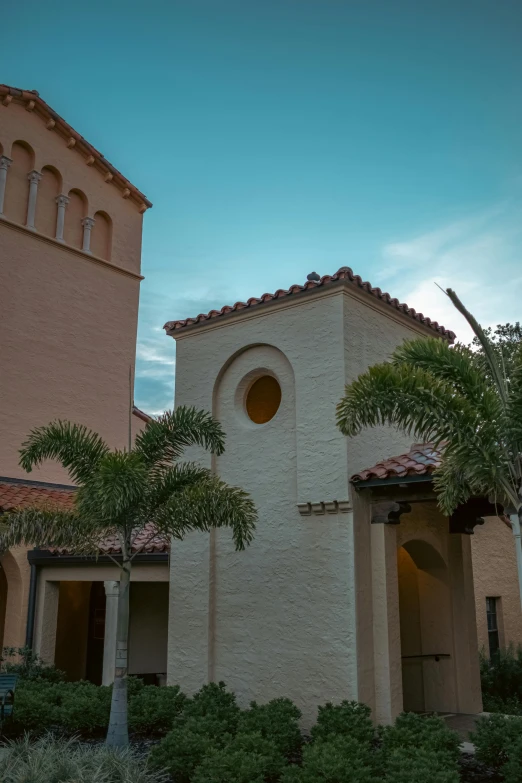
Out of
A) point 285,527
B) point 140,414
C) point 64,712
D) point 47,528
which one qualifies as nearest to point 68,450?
point 47,528

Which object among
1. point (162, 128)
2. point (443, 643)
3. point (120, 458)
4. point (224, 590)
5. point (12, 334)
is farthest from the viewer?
point (12, 334)

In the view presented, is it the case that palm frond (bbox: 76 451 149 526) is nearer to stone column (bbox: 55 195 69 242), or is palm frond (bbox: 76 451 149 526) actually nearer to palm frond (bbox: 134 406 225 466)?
palm frond (bbox: 134 406 225 466)

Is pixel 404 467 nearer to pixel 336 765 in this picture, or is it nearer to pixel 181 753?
pixel 336 765

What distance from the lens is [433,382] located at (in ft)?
27.1

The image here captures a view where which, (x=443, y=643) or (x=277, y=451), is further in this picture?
(x=443, y=643)

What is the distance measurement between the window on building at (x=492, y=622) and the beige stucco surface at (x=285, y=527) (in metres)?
7.54

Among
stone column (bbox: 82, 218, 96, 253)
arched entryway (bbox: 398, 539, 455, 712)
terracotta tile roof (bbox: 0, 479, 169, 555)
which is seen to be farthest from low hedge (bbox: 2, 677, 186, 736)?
stone column (bbox: 82, 218, 96, 253)

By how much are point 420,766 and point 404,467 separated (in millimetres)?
4026

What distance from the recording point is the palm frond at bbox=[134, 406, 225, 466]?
10.2 metres

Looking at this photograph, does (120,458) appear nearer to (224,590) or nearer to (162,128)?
(224,590)

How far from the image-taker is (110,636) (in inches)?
548

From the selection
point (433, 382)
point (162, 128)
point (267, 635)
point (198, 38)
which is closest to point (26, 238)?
point (162, 128)

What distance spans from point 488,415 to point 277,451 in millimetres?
4225

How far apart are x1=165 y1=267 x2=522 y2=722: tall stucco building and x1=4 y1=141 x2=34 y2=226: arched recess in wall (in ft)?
27.7
